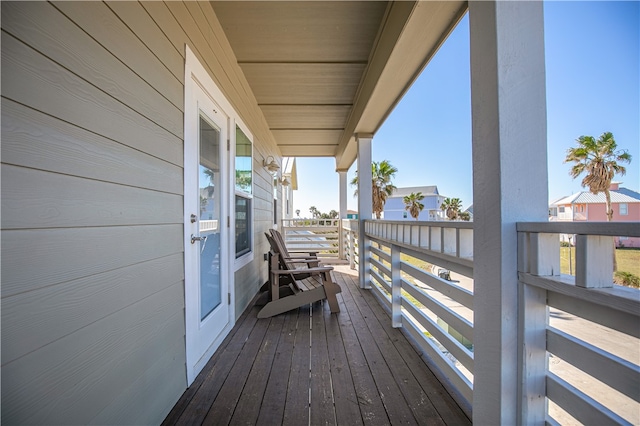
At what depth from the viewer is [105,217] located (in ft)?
3.23

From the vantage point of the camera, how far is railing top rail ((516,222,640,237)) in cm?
69

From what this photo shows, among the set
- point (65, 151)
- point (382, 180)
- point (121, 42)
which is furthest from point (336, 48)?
point (382, 180)

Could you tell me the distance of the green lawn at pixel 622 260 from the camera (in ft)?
2.51

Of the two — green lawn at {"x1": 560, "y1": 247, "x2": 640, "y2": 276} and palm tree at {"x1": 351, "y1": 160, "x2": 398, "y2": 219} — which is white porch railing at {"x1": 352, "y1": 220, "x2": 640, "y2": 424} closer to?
green lawn at {"x1": 560, "y1": 247, "x2": 640, "y2": 276}

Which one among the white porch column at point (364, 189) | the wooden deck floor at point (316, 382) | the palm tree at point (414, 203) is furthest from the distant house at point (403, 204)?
the wooden deck floor at point (316, 382)

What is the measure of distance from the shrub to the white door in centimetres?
184

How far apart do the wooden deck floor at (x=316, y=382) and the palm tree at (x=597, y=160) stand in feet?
4.81

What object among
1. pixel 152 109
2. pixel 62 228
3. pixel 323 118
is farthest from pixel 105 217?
pixel 323 118

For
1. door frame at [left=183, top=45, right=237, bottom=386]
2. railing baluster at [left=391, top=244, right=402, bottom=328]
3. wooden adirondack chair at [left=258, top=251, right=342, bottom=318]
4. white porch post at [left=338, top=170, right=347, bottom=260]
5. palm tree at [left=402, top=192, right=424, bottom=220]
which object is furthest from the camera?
palm tree at [left=402, top=192, right=424, bottom=220]

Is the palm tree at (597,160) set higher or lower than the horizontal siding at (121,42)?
lower

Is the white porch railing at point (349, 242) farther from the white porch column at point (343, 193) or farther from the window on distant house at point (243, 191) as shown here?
the window on distant house at point (243, 191)

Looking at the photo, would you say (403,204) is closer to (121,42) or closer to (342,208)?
(342,208)

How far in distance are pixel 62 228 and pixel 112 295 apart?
33cm

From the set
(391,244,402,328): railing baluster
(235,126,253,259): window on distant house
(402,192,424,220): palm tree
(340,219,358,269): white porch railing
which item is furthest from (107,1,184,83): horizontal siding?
(402,192,424,220): palm tree
